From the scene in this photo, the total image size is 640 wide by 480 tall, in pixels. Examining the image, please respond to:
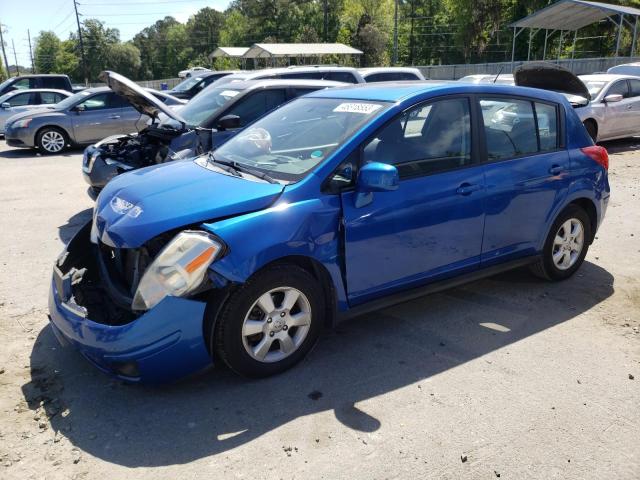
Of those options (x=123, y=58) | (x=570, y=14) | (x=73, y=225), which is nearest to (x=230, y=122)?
(x=73, y=225)

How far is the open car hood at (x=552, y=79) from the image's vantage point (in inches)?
313

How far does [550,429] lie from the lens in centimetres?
302

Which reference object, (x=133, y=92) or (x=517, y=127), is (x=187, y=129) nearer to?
(x=133, y=92)

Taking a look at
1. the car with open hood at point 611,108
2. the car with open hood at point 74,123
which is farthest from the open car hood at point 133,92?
the car with open hood at point 611,108

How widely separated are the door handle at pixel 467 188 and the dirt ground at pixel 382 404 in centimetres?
102

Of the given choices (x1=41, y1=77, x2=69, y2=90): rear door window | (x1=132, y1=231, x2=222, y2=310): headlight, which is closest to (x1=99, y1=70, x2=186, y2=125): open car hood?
(x1=132, y1=231, x2=222, y2=310): headlight

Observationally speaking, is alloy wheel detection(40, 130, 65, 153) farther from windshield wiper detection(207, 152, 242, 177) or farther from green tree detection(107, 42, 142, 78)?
green tree detection(107, 42, 142, 78)

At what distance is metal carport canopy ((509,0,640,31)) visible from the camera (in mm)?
23766

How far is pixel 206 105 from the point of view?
797cm

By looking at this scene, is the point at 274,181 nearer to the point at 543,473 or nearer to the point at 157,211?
the point at 157,211

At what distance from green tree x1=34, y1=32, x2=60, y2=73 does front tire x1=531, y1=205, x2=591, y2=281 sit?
373 feet

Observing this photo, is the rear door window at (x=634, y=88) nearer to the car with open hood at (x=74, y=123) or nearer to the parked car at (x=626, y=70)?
the parked car at (x=626, y=70)

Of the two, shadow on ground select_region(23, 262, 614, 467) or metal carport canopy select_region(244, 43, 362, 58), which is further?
metal carport canopy select_region(244, 43, 362, 58)

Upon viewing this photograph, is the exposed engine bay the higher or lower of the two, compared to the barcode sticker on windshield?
lower
